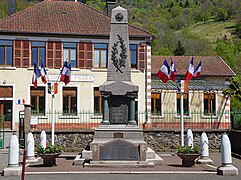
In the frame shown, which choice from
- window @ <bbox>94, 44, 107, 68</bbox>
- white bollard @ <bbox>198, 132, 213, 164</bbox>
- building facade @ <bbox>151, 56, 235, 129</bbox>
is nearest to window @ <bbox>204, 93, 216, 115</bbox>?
building facade @ <bbox>151, 56, 235, 129</bbox>

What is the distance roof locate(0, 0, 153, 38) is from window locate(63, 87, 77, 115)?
4218mm

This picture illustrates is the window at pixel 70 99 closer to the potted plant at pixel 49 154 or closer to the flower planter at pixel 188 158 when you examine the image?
the potted plant at pixel 49 154

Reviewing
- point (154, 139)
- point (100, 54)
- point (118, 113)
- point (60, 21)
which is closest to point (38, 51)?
point (60, 21)

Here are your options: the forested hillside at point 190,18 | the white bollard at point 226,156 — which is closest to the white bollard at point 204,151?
the white bollard at point 226,156

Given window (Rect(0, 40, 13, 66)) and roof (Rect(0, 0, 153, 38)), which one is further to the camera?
roof (Rect(0, 0, 153, 38))

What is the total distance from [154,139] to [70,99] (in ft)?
36.9

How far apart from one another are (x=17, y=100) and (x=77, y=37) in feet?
21.2

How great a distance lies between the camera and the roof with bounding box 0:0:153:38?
102 feet

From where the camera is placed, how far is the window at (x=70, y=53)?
3158cm

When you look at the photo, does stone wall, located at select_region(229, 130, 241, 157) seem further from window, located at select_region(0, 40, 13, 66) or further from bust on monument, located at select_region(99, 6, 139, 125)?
window, located at select_region(0, 40, 13, 66)

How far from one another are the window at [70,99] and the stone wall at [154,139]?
389 inches

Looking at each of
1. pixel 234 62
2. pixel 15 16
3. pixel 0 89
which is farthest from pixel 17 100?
pixel 234 62

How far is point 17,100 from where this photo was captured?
3069cm

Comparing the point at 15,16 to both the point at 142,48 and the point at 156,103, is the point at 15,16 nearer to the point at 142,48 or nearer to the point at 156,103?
the point at 142,48
